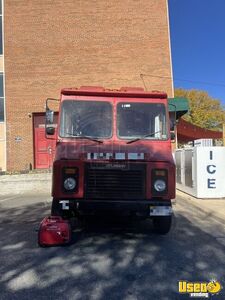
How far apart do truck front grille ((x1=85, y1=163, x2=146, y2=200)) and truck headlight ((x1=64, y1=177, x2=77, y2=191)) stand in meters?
0.22

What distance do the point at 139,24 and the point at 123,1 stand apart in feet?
5.76

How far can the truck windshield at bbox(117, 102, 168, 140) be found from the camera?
7.98m

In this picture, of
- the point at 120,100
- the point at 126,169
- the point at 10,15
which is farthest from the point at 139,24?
the point at 126,169

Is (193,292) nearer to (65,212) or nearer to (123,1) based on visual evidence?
(65,212)

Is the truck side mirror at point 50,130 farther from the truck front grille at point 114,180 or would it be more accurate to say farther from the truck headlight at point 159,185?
the truck headlight at point 159,185

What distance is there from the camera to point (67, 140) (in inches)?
310

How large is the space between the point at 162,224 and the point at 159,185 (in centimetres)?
103

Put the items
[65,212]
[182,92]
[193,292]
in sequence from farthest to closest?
[182,92] → [65,212] → [193,292]

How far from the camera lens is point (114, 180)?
23.6 feet

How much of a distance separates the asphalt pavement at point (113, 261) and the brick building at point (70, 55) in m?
14.9

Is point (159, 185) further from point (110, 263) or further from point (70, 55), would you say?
point (70, 55)

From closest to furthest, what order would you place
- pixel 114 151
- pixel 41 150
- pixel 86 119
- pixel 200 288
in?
pixel 200 288 < pixel 114 151 < pixel 86 119 < pixel 41 150

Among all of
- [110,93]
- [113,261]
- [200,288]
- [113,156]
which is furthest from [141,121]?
[200,288]

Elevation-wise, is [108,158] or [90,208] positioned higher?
[108,158]
